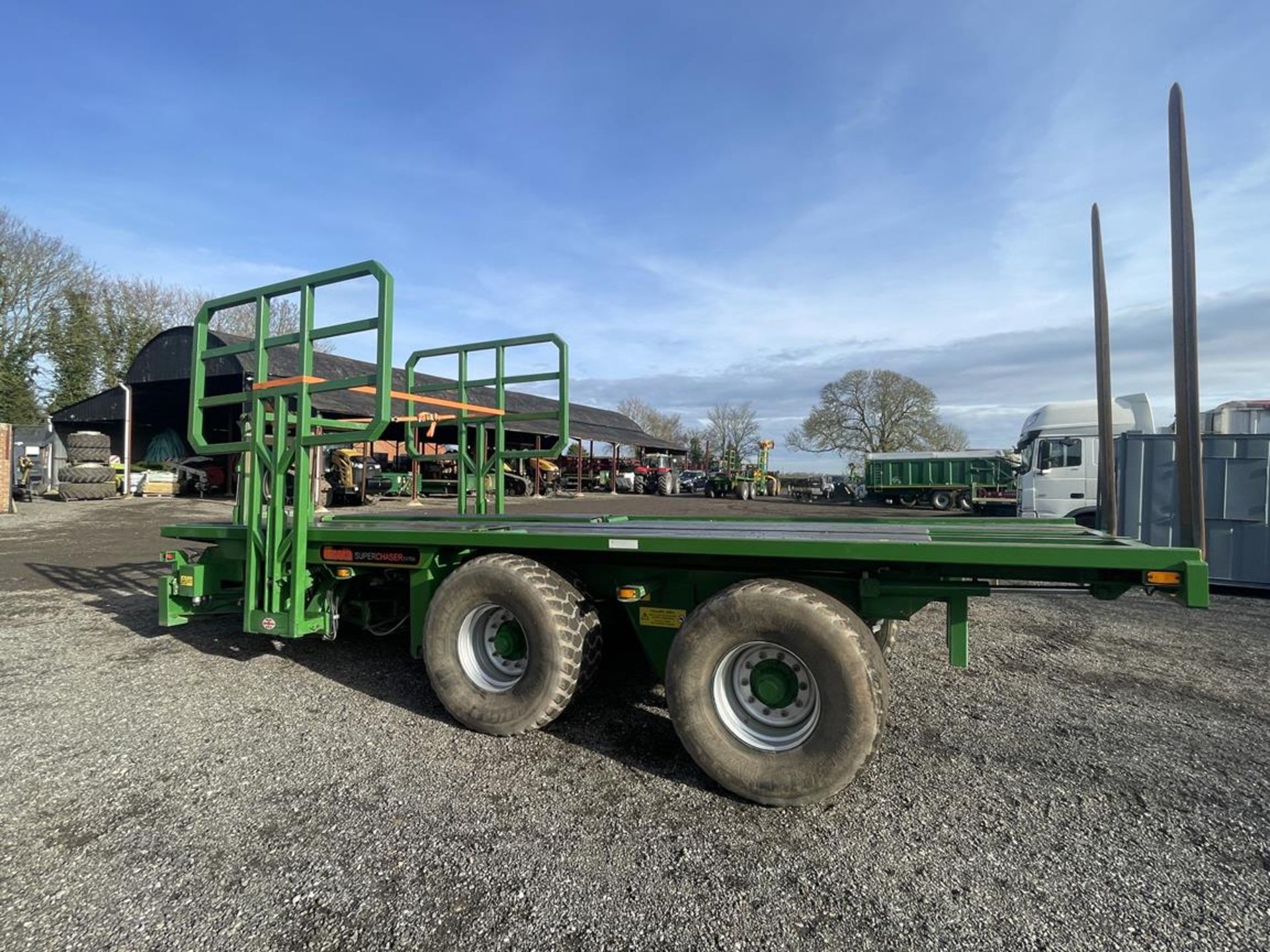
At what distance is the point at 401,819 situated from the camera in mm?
2783

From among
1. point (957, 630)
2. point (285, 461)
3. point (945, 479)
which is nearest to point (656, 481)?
point (945, 479)

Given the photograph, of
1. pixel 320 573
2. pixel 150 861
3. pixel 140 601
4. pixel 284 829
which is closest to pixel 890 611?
pixel 284 829

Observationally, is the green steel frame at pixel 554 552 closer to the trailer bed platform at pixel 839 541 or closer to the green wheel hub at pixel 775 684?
the trailer bed platform at pixel 839 541

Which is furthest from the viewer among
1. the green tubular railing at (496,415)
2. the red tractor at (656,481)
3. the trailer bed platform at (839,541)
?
the red tractor at (656,481)

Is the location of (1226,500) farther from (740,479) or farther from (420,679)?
(740,479)

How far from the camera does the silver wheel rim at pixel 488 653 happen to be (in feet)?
12.1

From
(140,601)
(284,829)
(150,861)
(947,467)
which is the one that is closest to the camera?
(150,861)

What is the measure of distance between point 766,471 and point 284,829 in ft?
118

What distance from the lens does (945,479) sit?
2864 centimetres

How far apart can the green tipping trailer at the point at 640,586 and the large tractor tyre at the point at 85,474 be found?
20.1 m

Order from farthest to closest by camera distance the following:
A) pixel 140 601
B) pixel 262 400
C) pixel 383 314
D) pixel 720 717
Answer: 1. pixel 140 601
2. pixel 262 400
3. pixel 383 314
4. pixel 720 717

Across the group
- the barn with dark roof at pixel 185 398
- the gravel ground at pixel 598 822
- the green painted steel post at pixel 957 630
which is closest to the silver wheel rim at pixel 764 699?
the gravel ground at pixel 598 822

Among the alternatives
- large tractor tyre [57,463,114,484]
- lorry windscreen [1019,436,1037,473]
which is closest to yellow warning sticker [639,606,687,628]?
lorry windscreen [1019,436,1037,473]

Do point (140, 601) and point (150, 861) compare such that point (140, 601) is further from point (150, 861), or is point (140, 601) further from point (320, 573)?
point (150, 861)
